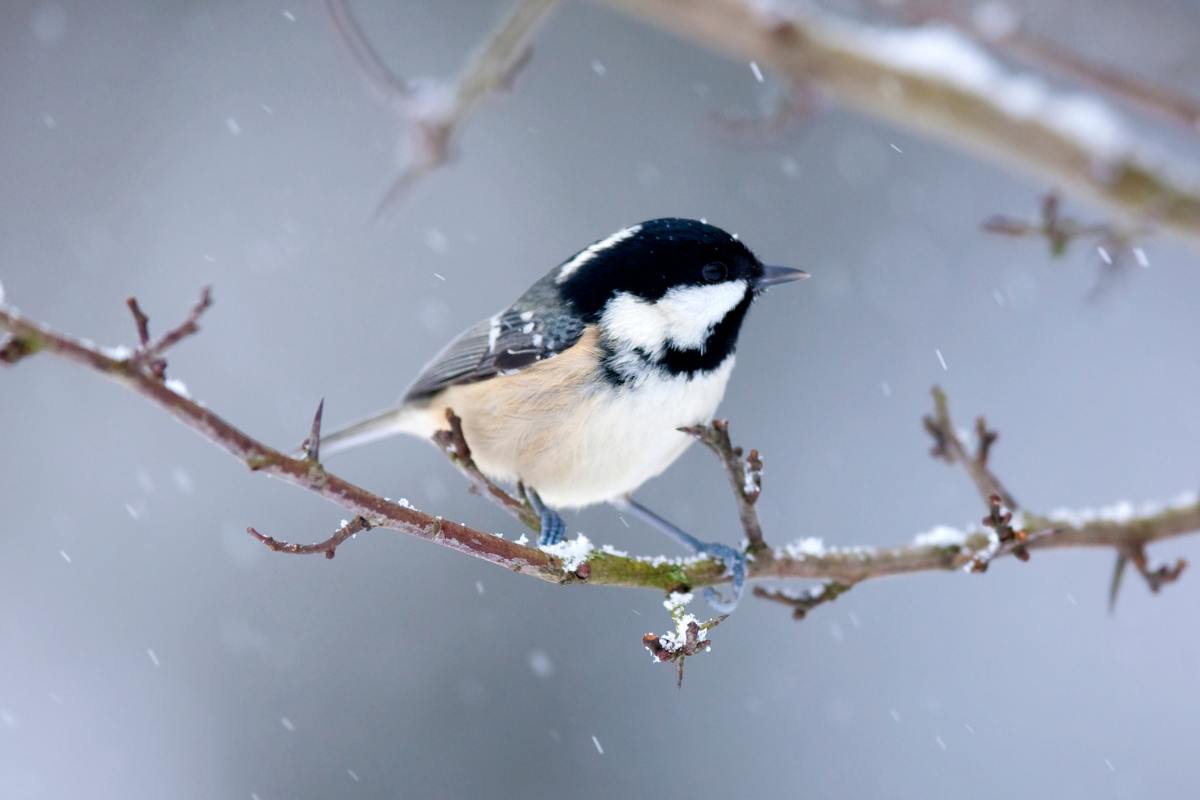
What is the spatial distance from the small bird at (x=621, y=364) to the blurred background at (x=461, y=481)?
247 centimetres

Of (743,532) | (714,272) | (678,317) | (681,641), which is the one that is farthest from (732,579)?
(714,272)

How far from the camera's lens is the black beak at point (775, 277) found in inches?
131

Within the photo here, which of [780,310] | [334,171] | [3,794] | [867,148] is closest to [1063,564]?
[780,310]

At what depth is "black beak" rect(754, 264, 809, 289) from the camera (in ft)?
10.9

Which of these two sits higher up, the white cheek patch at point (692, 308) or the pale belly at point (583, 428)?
the white cheek patch at point (692, 308)

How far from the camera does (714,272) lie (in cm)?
333

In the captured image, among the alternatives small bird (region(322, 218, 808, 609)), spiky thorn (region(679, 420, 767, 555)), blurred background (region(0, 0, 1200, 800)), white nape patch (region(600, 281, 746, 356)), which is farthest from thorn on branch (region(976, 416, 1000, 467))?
blurred background (region(0, 0, 1200, 800))

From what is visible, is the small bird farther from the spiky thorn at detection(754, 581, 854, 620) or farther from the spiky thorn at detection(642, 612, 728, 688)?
the spiky thorn at detection(642, 612, 728, 688)

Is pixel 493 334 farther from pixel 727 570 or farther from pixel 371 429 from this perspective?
pixel 727 570

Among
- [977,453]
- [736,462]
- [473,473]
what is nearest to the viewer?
[736,462]

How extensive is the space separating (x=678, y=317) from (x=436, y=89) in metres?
0.98

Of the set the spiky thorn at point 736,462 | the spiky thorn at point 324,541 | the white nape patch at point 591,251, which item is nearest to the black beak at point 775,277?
the white nape patch at point 591,251

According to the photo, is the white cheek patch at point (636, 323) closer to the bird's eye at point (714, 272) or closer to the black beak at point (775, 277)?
the bird's eye at point (714, 272)

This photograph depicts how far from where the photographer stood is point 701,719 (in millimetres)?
6070
